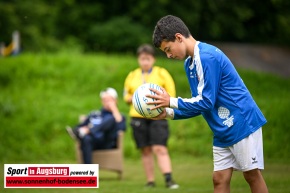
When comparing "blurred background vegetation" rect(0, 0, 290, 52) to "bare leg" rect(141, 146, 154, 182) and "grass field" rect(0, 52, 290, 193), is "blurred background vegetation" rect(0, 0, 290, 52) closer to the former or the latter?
"grass field" rect(0, 52, 290, 193)

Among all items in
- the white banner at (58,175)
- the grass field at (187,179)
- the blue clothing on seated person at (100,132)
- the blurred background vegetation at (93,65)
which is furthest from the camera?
the blurred background vegetation at (93,65)

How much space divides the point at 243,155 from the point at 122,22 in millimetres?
22134

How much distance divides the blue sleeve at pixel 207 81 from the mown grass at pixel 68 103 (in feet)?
32.0

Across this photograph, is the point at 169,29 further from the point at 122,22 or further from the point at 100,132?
the point at 122,22

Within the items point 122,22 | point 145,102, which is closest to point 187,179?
point 145,102

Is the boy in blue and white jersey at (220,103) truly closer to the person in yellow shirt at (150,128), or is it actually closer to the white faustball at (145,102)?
the white faustball at (145,102)

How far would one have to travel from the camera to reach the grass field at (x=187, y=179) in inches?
405

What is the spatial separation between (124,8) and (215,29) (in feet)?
17.1

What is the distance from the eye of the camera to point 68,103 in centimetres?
1916

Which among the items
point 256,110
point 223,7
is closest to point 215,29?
point 223,7

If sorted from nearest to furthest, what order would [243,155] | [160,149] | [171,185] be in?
[243,155] → [171,185] → [160,149]

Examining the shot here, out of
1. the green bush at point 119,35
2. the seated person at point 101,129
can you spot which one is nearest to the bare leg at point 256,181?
the seated person at point 101,129

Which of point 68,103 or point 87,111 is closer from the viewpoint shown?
point 87,111

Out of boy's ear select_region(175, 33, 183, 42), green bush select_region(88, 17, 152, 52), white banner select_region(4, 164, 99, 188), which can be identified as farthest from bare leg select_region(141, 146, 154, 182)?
green bush select_region(88, 17, 152, 52)
